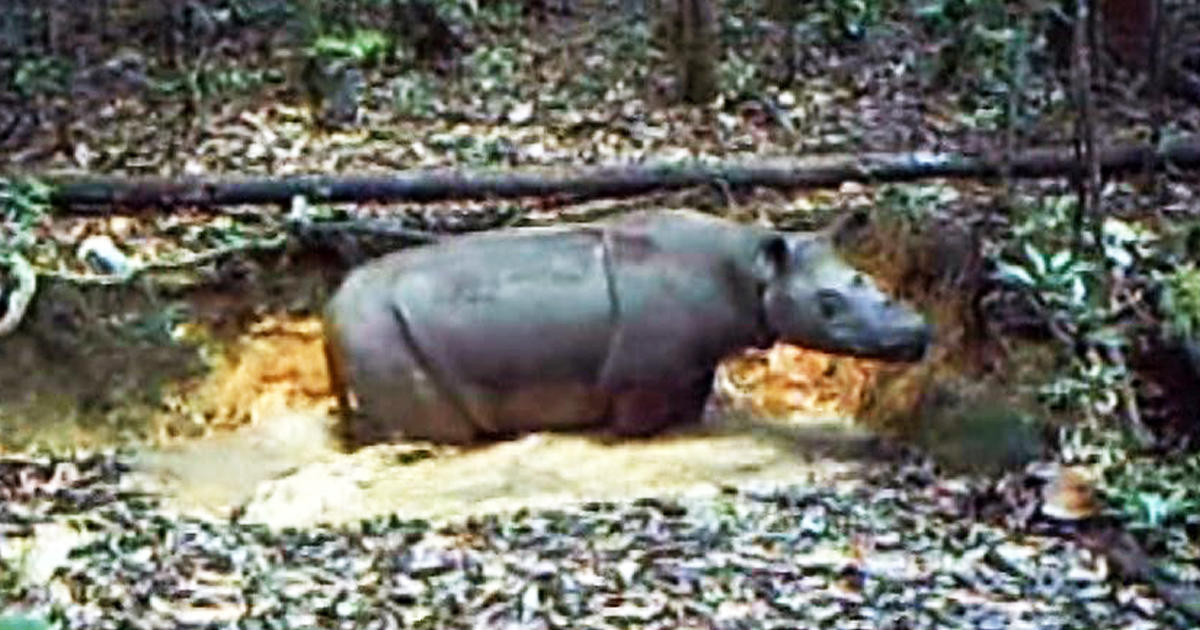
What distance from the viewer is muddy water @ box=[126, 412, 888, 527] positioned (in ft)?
18.6

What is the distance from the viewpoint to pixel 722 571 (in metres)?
4.71

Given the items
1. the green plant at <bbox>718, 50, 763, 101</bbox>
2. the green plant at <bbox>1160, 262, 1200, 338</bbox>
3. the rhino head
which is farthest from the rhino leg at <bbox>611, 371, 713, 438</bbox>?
the green plant at <bbox>718, 50, 763, 101</bbox>

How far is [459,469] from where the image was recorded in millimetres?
6270

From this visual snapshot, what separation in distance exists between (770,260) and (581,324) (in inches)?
23.7

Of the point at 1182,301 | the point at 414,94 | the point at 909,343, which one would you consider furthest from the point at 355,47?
the point at 1182,301

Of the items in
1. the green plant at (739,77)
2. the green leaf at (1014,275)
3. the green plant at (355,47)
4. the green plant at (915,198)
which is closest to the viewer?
the green leaf at (1014,275)

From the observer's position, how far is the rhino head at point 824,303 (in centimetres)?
640

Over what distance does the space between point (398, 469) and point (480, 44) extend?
12.6 feet

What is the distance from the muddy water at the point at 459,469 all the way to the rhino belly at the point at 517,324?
16 cm

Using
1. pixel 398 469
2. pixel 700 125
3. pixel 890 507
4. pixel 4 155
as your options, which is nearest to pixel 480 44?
pixel 700 125

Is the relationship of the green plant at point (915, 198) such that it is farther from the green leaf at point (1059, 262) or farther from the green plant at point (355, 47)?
the green plant at point (355, 47)

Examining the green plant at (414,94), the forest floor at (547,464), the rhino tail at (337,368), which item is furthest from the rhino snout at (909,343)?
the green plant at (414,94)

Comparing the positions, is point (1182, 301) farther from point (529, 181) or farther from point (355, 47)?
point (355, 47)

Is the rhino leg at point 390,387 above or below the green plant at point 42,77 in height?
below
